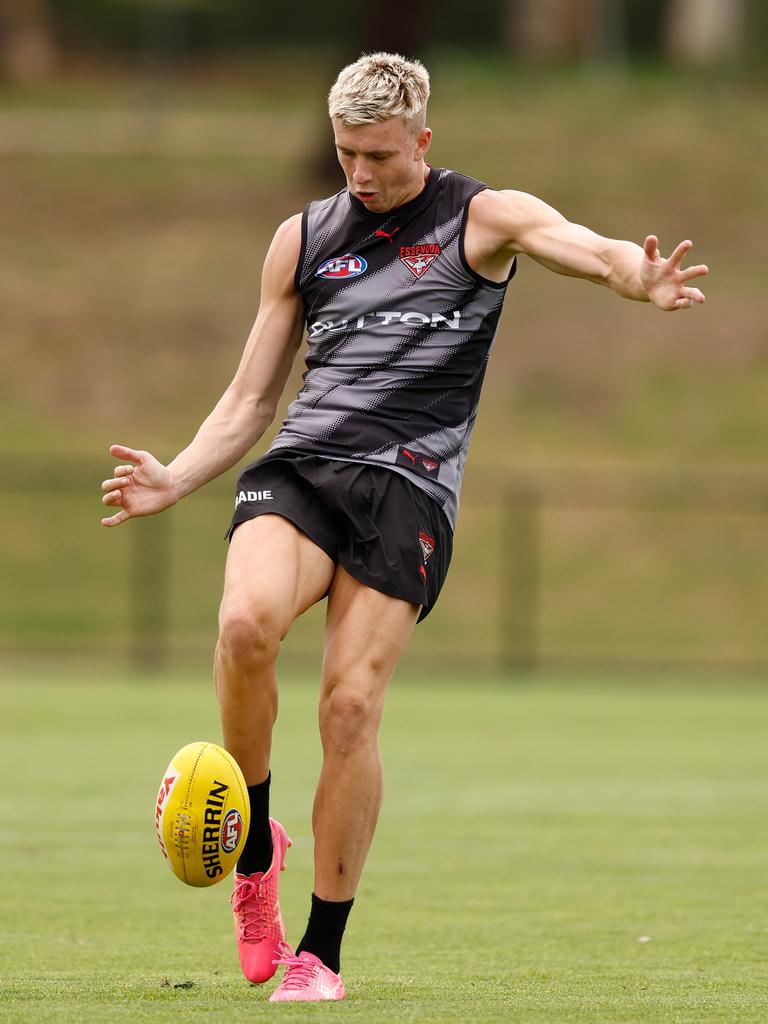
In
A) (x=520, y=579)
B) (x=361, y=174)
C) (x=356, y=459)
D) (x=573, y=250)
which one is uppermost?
(x=361, y=174)

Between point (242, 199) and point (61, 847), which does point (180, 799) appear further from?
point (242, 199)

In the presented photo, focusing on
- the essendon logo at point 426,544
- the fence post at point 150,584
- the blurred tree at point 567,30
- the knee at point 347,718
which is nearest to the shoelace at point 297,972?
the knee at point 347,718

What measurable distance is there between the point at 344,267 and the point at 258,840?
1.67 meters

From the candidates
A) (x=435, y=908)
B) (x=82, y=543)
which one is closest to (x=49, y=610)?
(x=82, y=543)

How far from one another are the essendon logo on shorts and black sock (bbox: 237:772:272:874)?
97 cm

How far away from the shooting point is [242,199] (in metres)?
31.3

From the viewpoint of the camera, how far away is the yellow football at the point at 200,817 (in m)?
4.89

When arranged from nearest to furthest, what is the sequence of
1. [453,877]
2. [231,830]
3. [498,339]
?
[231,830], [453,877], [498,339]

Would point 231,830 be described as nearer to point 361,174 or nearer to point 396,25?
point 361,174

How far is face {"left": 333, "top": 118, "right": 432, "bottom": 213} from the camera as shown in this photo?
5172mm

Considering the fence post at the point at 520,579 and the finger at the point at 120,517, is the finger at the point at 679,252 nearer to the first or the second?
the finger at the point at 120,517

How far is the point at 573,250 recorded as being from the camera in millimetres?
5102

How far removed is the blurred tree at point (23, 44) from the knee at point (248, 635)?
35.8 m

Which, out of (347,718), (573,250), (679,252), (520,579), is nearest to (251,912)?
(347,718)
